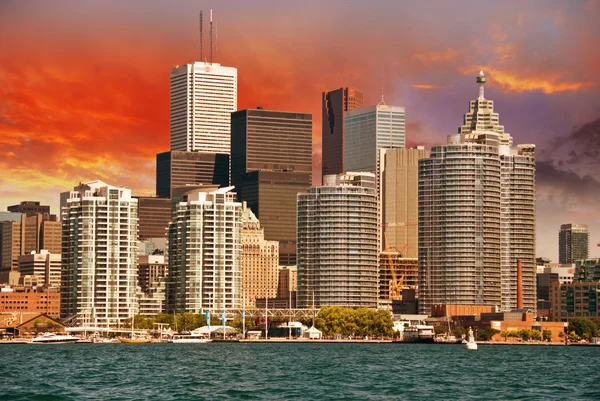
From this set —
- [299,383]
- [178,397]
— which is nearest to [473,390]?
[299,383]

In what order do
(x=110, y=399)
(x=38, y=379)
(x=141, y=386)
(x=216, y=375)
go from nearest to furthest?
1. (x=110, y=399)
2. (x=141, y=386)
3. (x=38, y=379)
4. (x=216, y=375)

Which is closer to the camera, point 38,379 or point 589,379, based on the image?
point 38,379

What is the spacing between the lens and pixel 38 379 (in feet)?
551

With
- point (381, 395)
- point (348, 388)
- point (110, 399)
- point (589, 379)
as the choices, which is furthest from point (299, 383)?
point (589, 379)

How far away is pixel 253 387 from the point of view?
15750 centimetres

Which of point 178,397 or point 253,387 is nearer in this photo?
point 178,397

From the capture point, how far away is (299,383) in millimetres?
165375

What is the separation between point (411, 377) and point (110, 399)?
177 ft

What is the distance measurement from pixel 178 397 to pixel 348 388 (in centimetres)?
2458

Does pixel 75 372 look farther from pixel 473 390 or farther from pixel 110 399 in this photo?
pixel 473 390

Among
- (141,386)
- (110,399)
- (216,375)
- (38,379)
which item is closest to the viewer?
(110,399)

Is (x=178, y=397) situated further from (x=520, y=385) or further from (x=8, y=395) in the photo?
(x=520, y=385)

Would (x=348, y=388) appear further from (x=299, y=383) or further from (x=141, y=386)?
(x=141, y=386)

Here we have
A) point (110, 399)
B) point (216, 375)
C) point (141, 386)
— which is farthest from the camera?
point (216, 375)
